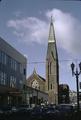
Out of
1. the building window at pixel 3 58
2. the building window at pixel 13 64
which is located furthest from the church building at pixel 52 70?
the building window at pixel 3 58

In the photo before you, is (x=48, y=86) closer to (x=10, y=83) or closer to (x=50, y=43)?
(x=50, y=43)

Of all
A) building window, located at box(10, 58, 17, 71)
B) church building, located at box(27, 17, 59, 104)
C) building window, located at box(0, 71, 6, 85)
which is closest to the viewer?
building window, located at box(0, 71, 6, 85)

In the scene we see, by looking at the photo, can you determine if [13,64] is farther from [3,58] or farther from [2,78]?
[2,78]

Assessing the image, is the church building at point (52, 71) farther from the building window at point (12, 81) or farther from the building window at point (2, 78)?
the building window at point (2, 78)

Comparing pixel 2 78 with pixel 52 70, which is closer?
pixel 2 78

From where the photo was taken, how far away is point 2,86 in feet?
247

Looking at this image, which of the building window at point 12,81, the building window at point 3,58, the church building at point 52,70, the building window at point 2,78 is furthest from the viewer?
the church building at point 52,70

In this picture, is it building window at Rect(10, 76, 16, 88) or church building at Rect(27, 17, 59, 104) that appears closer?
building window at Rect(10, 76, 16, 88)

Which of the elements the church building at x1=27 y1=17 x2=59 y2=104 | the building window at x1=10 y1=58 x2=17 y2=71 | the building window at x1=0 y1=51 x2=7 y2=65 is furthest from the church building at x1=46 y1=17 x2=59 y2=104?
the building window at x1=0 y1=51 x2=7 y2=65

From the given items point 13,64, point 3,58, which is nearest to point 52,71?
point 13,64

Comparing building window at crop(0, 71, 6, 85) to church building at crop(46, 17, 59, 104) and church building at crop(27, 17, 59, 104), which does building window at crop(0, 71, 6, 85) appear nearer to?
church building at crop(27, 17, 59, 104)

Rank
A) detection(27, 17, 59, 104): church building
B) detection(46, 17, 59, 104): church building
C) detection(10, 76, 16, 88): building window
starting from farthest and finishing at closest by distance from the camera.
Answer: detection(46, 17, 59, 104): church building, detection(27, 17, 59, 104): church building, detection(10, 76, 16, 88): building window

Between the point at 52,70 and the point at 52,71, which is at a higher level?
the point at 52,70

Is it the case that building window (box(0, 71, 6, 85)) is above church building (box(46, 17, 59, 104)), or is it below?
below
